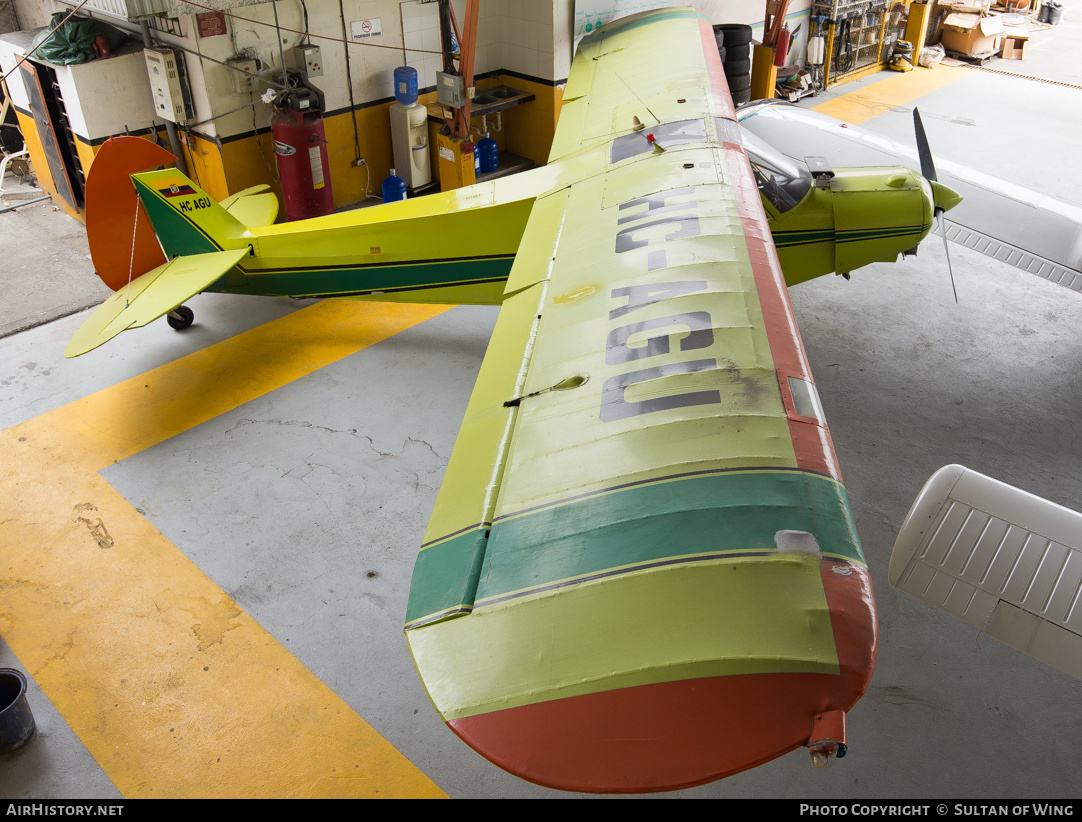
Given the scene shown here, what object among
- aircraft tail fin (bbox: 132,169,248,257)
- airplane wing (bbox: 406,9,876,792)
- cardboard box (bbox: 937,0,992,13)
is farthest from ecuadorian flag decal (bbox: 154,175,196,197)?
cardboard box (bbox: 937,0,992,13)

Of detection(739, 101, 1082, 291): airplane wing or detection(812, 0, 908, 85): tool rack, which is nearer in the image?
detection(739, 101, 1082, 291): airplane wing

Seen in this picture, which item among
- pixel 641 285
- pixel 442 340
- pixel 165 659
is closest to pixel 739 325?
pixel 641 285

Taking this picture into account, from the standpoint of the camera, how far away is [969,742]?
4012mm

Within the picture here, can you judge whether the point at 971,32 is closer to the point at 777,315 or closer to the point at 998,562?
the point at 777,315

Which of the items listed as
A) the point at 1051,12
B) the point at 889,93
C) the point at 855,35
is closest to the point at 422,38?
the point at 889,93

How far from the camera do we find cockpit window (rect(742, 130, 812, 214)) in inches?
237

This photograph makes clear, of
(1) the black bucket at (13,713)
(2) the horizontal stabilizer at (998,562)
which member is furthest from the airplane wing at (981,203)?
(1) the black bucket at (13,713)

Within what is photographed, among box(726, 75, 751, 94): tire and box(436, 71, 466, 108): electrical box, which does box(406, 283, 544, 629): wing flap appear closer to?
box(436, 71, 466, 108): electrical box

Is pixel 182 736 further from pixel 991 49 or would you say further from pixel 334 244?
pixel 991 49

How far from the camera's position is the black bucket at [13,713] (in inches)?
150

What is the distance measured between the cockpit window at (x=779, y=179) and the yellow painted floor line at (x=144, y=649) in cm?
485

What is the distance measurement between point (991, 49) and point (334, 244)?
17.0 m

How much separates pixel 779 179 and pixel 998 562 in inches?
146

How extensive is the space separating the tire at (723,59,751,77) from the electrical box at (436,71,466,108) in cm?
462
